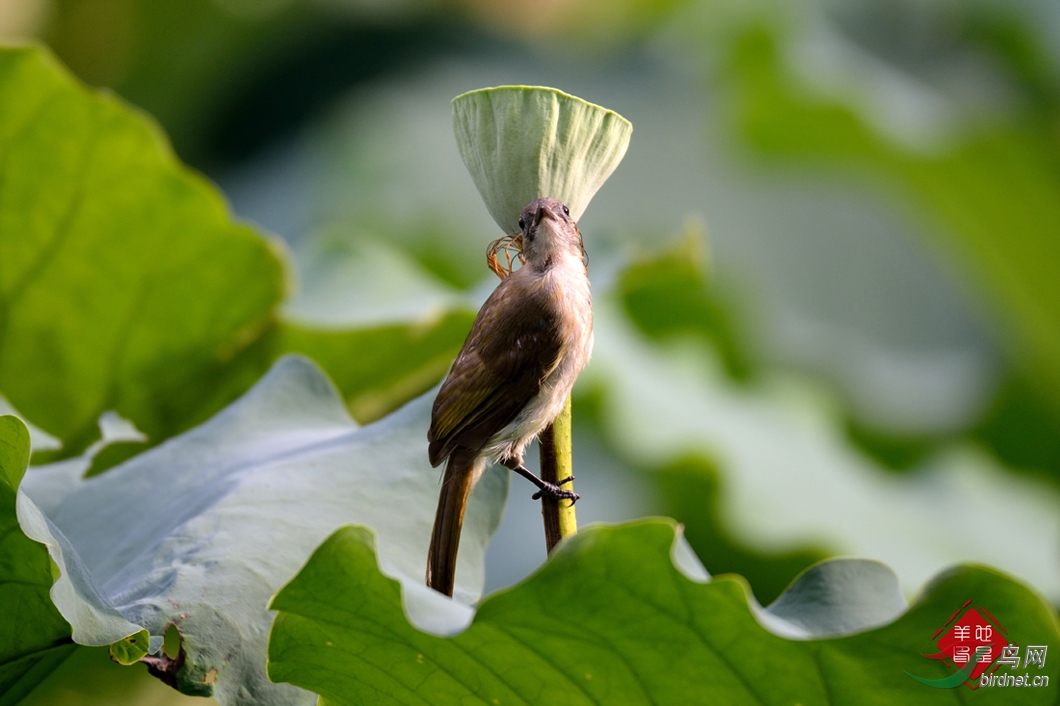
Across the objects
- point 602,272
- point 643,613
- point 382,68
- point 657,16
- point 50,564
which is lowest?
point 50,564

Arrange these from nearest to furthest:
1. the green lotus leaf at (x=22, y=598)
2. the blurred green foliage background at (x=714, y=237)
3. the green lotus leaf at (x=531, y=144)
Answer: the green lotus leaf at (x=531, y=144) < the green lotus leaf at (x=22, y=598) < the blurred green foliage background at (x=714, y=237)

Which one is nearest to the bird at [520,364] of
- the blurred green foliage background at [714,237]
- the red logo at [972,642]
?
the red logo at [972,642]

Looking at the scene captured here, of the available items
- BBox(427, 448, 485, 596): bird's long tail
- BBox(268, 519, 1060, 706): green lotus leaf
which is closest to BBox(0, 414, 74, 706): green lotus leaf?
BBox(268, 519, 1060, 706): green lotus leaf

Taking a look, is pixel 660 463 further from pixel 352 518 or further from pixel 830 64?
pixel 830 64

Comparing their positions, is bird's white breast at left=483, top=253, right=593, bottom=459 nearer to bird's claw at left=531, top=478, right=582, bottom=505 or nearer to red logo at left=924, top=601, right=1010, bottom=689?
bird's claw at left=531, top=478, right=582, bottom=505

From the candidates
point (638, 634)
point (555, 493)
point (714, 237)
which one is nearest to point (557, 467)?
point (555, 493)

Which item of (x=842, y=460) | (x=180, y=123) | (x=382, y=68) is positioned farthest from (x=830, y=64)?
(x=180, y=123)

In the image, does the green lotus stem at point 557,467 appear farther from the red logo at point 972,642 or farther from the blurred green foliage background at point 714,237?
the blurred green foliage background at point 714,237
